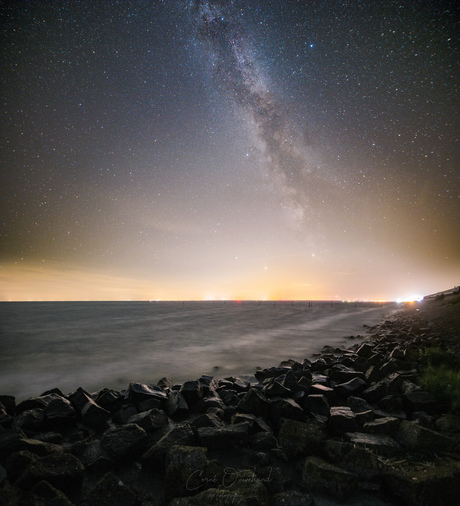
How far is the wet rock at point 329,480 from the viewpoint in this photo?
2660mm

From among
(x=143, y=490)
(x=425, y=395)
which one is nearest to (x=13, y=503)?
(x=143, y=490)

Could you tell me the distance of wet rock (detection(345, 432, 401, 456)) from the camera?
10.6ft

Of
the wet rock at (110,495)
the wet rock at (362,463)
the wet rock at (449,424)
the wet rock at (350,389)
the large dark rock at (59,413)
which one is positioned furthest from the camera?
the wet rock at (350,389)

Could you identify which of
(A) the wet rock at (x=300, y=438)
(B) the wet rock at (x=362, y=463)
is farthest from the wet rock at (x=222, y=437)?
(B) the wet rock at (x=362, y=463)

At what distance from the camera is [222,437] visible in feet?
11.2

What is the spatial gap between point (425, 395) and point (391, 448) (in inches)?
82.2

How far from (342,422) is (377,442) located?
1.98 feet

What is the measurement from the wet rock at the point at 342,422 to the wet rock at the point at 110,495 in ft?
9.40

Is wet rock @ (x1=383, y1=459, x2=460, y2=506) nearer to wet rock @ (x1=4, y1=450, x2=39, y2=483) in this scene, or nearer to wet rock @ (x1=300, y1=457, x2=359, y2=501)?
wet rock @ (x1=300, y1=457, x2=359, y2=501)

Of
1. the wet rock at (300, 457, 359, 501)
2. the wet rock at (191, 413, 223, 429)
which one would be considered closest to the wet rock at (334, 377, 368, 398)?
the wet rock at (300, 457, 359, 501)

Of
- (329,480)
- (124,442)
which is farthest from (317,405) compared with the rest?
(124,442)

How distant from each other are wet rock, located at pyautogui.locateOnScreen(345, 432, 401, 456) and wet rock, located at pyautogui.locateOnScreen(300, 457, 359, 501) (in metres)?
0.67

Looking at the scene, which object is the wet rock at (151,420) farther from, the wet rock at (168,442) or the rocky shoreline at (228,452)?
the wet rock at (168,442)

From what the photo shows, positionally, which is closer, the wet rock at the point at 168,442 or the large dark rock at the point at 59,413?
the wet rock at the point at 168,442
